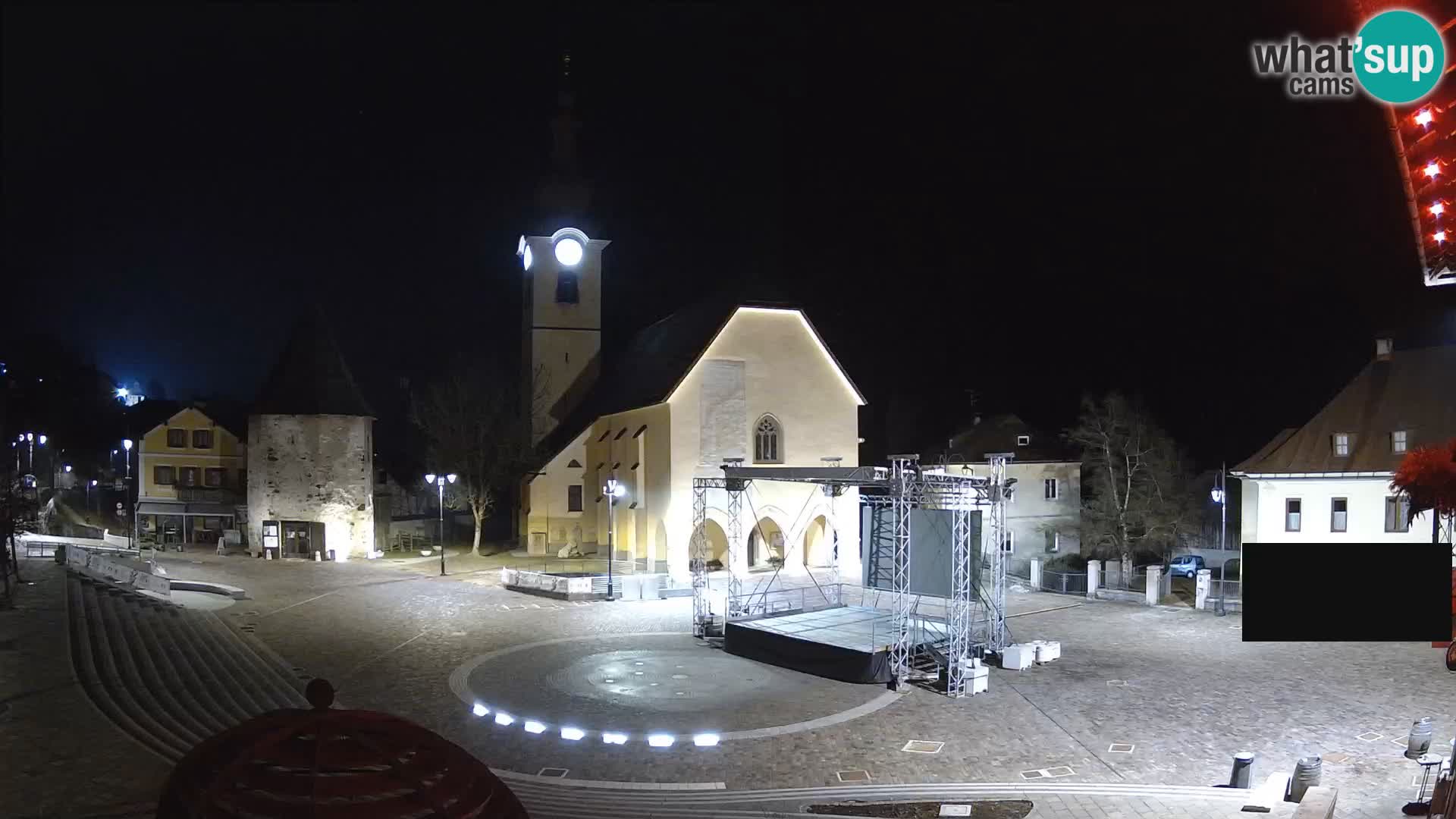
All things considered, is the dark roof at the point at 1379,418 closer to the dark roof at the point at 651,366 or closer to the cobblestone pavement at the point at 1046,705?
the cobblestone pavement at the point at 1046,705

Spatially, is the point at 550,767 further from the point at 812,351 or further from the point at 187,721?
the point at 812,351

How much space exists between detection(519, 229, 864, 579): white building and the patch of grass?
65.5 ft

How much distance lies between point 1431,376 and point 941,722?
24.8 meters

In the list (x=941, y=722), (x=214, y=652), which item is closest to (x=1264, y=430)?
(x=941, y=722)

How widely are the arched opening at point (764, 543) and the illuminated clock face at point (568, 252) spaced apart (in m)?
17.1

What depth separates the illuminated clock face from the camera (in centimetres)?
4569

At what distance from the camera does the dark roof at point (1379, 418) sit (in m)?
29.5

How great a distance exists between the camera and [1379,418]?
30.7 meters

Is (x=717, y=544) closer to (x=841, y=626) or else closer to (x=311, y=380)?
(x=841, y=626)

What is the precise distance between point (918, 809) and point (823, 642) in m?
8.90

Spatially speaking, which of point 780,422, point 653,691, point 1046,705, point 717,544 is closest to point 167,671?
point 653,691

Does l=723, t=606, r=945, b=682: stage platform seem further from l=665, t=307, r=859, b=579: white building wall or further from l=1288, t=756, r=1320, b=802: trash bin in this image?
l=665, t=307, r=859, b=579: white building wall

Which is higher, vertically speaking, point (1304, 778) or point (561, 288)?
point (561, 288)
